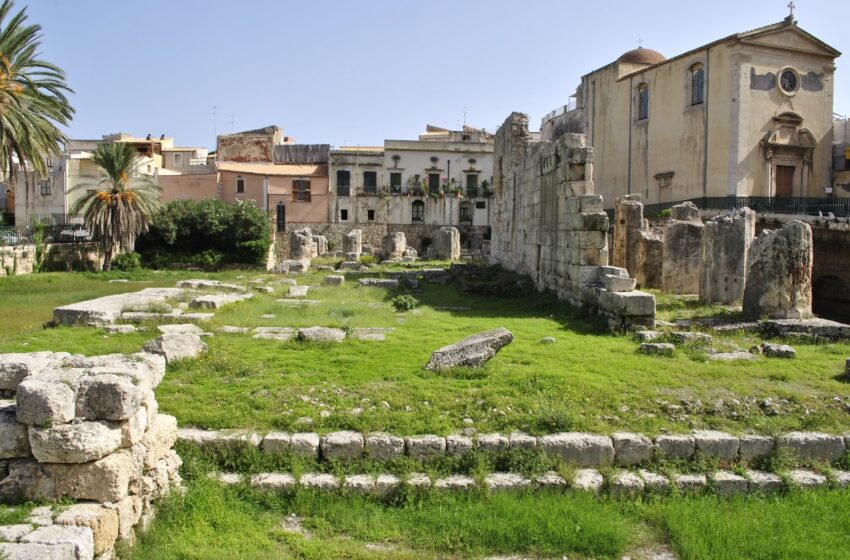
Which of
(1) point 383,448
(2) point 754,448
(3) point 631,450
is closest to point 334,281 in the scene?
(1) point 383,448

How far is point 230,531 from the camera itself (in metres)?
5.17

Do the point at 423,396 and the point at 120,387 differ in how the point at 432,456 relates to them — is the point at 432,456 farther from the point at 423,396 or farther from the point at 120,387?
the point at 120,387

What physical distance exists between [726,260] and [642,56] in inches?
1257

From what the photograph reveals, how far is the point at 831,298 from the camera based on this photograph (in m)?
22.6

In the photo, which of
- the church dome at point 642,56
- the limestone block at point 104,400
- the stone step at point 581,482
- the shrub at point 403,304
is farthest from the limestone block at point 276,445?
the church dome at point 642,56

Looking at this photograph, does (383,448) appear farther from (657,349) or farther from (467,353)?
(657,349)

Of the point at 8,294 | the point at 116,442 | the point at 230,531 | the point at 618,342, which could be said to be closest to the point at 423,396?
the point at 230,531

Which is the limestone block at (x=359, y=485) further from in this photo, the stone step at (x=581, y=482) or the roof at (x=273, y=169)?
the roof at (x=273, y=169)

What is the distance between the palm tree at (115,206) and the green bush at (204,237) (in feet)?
4.84

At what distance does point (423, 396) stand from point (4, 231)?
30.4m

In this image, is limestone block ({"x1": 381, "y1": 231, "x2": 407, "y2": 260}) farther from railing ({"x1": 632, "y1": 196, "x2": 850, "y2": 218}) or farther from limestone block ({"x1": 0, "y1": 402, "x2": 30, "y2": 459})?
limestone block ({"x1": 0, "y1": 402, "x2": 30, "y2": 459})

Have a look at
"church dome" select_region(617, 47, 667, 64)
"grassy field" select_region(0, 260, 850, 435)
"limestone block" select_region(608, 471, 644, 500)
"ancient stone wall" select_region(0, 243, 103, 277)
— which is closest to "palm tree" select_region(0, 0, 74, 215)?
"ancient stone wall" select_region(0, 243, 103, 277)

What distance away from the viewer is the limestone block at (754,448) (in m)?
6.38

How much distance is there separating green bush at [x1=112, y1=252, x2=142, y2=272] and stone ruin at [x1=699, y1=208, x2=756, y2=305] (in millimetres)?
25807
